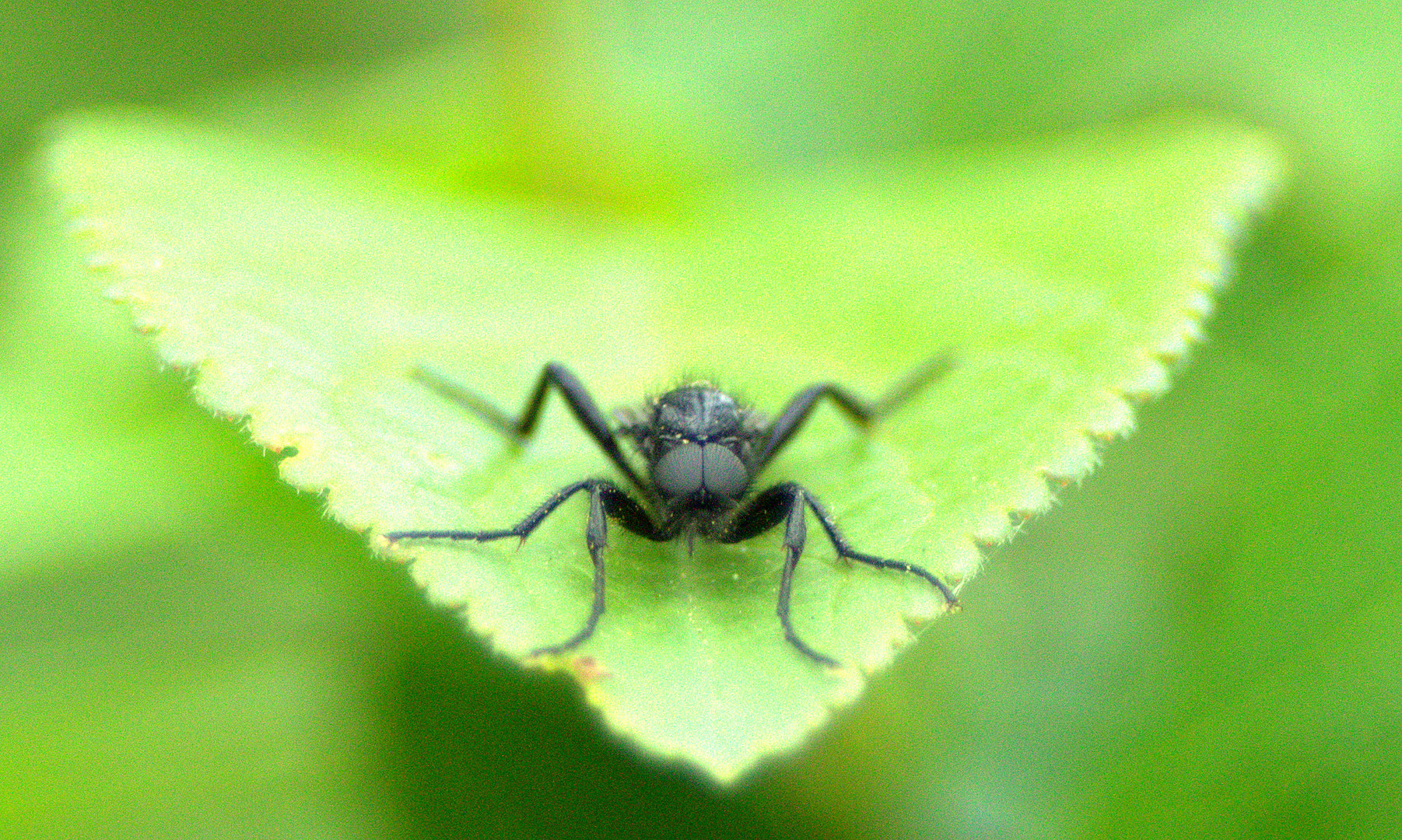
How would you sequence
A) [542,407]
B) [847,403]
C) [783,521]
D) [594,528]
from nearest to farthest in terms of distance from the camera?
[594,528] < [783,521] < [542,407] < [847,403]

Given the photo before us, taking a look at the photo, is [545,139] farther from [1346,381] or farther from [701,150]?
[1346,381]

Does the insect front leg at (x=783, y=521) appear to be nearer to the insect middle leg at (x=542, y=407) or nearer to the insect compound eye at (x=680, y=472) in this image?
the insect compound eye at (x=680, y=472)

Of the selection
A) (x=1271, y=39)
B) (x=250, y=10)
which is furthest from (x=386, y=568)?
(x=1271, y=39)

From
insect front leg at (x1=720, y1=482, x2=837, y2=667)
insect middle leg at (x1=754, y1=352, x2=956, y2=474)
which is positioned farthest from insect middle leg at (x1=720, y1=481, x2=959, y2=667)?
insect middle leg at (x1=754, y1=352, x2=956, y2=474)

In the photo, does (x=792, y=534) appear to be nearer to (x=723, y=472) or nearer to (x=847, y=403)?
(x=723, y=472)

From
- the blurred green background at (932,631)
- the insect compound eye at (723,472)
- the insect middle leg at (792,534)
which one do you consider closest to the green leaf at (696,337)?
the insect middle leg at (792,534)

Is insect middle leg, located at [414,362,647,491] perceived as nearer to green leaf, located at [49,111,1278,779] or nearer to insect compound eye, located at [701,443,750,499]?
green leaf, located at [49,111,1278,779]

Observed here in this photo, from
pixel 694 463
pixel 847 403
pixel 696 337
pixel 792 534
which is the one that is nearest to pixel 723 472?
pixel 694 463
